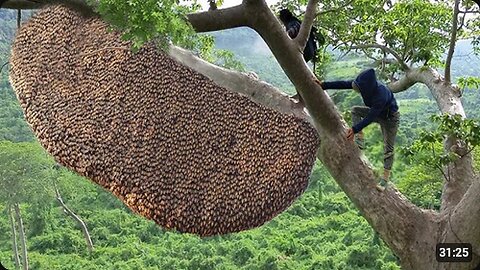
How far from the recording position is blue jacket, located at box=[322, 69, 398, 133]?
5.59ft

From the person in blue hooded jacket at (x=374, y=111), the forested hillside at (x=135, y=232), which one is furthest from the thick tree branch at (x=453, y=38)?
the forested hillside at (x=135, y=232)

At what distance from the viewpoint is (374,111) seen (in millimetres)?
1770

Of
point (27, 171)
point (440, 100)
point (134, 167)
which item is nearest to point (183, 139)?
point (134, 167)

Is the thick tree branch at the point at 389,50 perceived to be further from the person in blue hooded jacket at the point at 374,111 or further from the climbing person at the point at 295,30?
the person in blue hooded jacket at the point at 374,111

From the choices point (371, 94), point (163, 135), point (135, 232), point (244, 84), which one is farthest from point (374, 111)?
point (135, 232)

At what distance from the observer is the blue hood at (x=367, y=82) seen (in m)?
1.69

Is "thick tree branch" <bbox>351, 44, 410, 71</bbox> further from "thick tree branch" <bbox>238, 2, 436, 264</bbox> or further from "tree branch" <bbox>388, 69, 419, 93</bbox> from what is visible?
"thick tree branch" <bbox>238, 2, 436, 264</bbox>

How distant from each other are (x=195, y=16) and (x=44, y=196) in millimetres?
5155
